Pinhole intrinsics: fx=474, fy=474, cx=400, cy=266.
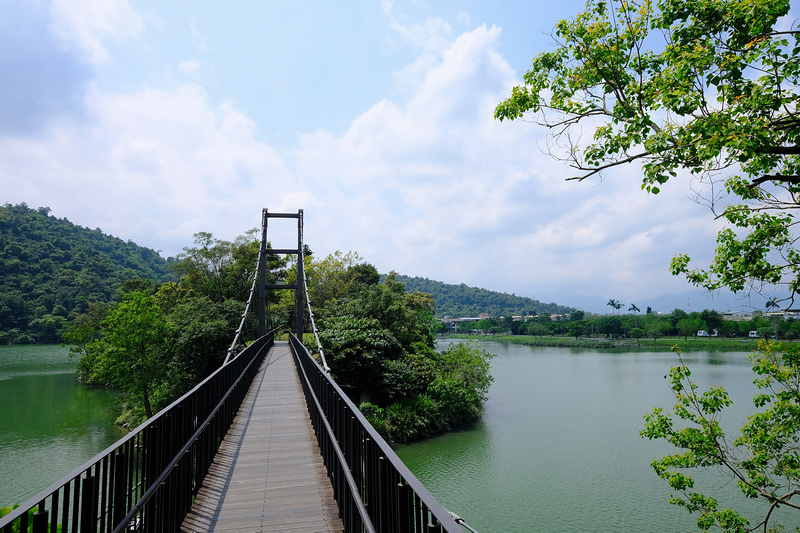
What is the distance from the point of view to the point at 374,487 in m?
2.87

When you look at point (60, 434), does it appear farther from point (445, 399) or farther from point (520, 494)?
point (520, 494)

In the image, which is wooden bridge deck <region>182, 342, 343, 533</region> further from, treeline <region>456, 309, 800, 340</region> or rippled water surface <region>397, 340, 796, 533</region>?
treeline <region>456, 309, 800, 340</region>

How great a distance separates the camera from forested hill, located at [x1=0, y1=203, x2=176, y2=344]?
217 ft

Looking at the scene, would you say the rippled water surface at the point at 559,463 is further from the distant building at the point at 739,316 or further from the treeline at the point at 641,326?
the distant building at the point at 739,316

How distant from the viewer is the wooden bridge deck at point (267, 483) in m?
3.96

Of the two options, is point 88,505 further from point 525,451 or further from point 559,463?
point 525,451

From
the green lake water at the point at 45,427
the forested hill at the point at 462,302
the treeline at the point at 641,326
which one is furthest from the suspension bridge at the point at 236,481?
the forested hill at the point at 462,302

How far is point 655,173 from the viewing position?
6020mm

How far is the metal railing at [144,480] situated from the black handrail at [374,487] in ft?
4.15

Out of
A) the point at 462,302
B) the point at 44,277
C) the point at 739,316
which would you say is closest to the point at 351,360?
the point at 44,277

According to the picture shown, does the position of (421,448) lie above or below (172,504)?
below

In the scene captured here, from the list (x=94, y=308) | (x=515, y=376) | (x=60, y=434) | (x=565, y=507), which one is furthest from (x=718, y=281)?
(x=94, y=308)

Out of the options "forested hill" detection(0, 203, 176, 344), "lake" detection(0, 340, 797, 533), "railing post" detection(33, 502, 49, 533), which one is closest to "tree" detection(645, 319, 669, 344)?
"lake" detection(0, 340, 797, 533)

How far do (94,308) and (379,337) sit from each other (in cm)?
4570
